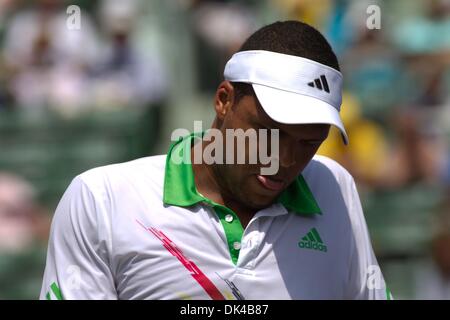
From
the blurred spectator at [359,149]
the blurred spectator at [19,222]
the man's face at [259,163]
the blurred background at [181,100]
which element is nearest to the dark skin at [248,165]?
the man's face at [259,163]

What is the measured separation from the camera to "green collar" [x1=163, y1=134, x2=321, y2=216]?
9.64ft

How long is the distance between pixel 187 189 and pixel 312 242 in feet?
1.33

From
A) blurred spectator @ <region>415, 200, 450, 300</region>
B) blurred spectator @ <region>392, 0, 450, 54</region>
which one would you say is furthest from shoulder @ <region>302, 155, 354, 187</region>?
blurred spectator @ <region>392, 0, 450, 54</region>

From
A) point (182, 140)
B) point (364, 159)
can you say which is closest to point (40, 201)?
point (364, 159)

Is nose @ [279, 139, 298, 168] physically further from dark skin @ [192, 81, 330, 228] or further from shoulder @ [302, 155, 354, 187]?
shoulder @ [302, 155, 354, 187]

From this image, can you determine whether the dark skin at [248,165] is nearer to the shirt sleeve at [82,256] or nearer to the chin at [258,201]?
the chin at [258,201]

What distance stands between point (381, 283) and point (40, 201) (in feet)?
17.1

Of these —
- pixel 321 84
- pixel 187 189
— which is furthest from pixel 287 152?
pixel 187 189

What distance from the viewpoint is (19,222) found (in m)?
7.54

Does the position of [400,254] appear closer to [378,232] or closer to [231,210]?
[378,232]

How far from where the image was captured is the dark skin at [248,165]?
9.36ft

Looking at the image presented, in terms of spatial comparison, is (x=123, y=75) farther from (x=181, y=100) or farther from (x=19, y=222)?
(x=19, y=222)

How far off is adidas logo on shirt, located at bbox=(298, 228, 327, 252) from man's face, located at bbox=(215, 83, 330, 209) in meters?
0.15

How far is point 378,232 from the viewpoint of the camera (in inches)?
301
